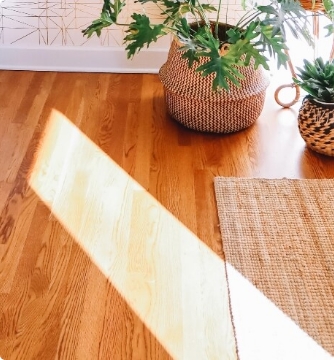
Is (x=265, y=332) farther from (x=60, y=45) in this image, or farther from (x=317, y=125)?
(x=60, y=45)

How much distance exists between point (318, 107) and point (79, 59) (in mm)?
1317

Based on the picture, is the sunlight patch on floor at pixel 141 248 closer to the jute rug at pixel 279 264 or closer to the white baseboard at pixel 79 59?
the jute rug at pixel 279 264

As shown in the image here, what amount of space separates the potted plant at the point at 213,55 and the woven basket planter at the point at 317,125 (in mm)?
227

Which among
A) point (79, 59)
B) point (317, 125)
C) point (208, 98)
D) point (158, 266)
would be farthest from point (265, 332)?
point (79, 59)

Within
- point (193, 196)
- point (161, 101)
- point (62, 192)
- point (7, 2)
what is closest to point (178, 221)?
point (193, 196)

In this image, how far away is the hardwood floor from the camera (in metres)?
1.53

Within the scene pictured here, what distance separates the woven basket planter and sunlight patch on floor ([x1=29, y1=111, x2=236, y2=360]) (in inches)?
26.9

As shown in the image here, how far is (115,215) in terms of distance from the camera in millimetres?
1938

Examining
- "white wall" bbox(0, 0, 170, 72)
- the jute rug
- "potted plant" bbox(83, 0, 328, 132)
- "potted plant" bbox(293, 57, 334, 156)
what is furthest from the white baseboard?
the jute rug

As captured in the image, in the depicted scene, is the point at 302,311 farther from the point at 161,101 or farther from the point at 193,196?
the point at 161,101

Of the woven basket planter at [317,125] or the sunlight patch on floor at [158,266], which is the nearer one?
the sunlight patch on floor at [158,266]

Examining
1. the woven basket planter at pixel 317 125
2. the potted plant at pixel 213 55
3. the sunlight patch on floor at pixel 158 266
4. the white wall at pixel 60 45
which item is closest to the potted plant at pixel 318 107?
the woven basket planter at pixel 317 125

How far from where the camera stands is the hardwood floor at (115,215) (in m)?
1.53

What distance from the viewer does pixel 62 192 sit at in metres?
2.04
